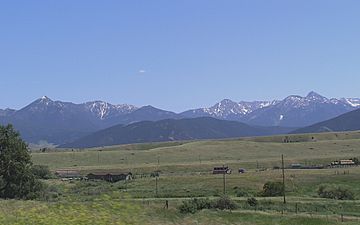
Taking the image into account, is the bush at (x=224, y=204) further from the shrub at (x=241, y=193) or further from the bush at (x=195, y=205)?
the shrub at (x=241, y=193)

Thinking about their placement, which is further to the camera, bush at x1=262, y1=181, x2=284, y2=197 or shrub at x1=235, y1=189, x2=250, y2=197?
bush at x1=262, y1=181, x2=284, y2=197

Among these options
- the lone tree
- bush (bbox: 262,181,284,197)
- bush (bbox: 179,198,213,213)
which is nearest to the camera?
bush (bbox: 179,198,213,213)

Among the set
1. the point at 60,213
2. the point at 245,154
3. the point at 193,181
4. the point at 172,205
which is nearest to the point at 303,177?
the point at 193,181

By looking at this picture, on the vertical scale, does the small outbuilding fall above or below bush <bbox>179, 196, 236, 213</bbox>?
above

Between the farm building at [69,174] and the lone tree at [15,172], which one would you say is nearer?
the lone tree at [15,172]

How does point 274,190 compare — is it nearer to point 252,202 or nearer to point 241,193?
point 241,193

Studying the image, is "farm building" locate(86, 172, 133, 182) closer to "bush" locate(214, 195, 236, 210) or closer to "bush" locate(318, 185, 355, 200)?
"bush" locate(318, 185, 355, 200)

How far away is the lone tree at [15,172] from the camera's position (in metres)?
65.3

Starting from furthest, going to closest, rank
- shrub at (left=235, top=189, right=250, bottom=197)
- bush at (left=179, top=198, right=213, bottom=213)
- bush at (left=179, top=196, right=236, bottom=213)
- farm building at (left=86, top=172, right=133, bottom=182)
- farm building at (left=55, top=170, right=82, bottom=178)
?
1. farm building at (left=55, top=170, right=82, bottom=178)
2. farm building at (left=86, top=172, right=133, bottom=182)
3. shrub at (left=235, top=189, right=250, bottom=197)
4. bush at (left=179, top=196, right=236, bottom=213)
5. bush at (left=179, top=198, right=213, bottom=213)

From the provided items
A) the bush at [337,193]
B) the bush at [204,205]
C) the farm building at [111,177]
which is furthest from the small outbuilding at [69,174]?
the bush at [204,205]

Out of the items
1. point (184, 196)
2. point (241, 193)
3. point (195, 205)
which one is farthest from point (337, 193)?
point (195, 205)

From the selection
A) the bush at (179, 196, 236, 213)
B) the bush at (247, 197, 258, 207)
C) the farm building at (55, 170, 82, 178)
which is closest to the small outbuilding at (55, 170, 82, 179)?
→ the farm building at (55, 170, 82, 178)

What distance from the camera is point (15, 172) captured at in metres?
65.4

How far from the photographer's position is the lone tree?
214ft
